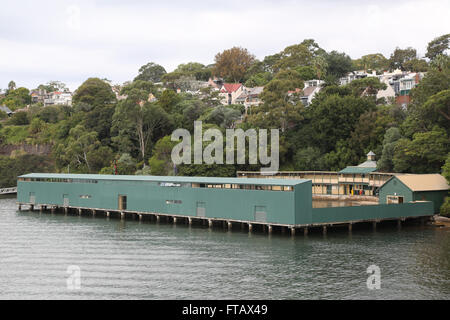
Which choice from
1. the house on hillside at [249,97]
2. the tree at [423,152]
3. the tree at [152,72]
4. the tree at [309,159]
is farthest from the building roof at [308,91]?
the tree at [152,72]

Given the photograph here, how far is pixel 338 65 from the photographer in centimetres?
12988

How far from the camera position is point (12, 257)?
4375 centimetres

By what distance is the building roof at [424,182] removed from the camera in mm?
58469

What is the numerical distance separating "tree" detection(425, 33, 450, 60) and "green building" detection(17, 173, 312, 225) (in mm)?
78753

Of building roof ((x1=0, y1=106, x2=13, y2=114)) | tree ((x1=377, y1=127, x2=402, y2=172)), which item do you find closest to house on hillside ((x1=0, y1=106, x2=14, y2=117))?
building roof ((x1=0, y1=106, x2=13, y2=114))

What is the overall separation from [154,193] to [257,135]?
27604mm

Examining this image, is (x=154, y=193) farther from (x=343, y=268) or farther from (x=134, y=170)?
(x=134, y=170)

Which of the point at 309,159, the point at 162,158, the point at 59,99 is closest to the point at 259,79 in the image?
the point at 162,158

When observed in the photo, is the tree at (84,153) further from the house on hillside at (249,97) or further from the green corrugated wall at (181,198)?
the house on hillside at (249,97)

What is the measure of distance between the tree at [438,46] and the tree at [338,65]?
56.8 ft

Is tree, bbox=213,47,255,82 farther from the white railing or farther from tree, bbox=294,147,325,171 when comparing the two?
tree, bbox=294,147,325,171

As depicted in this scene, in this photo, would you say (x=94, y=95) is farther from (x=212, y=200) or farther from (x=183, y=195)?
(x=212, y=200)

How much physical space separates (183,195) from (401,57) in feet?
312
